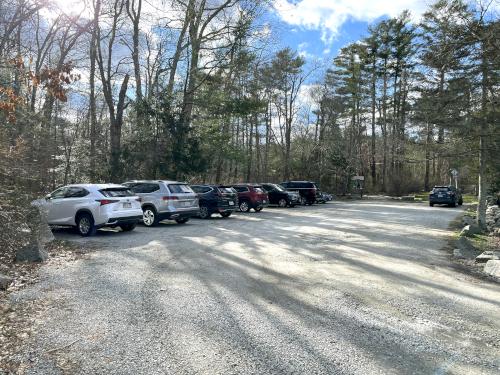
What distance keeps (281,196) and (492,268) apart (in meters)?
20.8

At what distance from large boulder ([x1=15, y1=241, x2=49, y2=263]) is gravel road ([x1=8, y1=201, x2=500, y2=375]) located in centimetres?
60

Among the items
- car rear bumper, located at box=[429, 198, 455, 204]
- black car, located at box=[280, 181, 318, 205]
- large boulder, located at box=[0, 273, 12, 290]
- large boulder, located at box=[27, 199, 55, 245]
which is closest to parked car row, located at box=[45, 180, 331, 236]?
large boulder, located at box=[27, 199, 55, 245]

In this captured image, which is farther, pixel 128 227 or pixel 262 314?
pixel 128 227

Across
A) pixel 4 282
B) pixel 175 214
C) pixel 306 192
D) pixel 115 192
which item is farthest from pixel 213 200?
pixel 306 192

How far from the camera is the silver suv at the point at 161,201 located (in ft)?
49.2

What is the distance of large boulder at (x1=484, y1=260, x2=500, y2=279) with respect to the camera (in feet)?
26.6

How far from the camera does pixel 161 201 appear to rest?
14992 millimetres

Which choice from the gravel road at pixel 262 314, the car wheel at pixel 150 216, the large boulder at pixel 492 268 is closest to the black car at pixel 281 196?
the car wheel at pixel 150 216

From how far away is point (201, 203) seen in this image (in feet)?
61.7

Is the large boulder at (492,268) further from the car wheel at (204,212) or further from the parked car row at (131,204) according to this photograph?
the car wheel at (204,212)

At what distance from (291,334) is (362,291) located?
234 centimetres

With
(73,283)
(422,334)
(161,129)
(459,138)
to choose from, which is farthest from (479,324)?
(161,129)

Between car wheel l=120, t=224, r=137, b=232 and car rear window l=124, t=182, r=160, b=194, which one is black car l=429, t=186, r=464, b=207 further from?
car wheel l=120, t=224, r=137, b=232

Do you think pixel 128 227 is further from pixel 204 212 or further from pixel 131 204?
pixel 204 212
